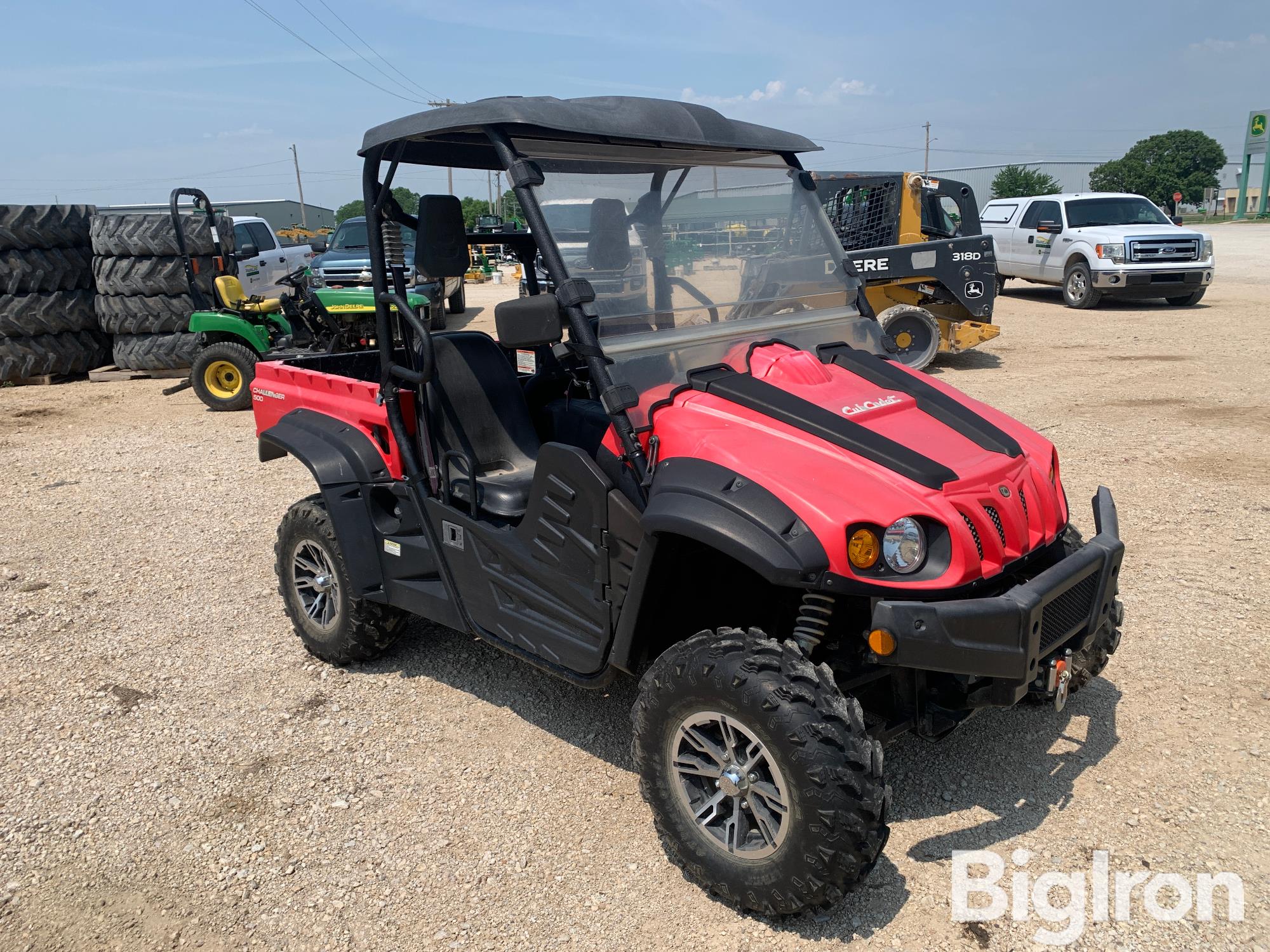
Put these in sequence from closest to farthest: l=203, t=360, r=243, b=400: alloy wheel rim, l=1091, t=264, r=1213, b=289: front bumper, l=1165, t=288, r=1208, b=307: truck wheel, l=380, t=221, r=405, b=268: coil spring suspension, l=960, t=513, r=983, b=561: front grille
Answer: l=960, t=513, r=983, b=561: front grille → l=380, t=221, r=405, b=268: coil spring suspension → l=203, t=360, r=243, b=400: alloy wheel rim → l=1091, t=264, r=1213, b=289: front bumper → l=1165, t=288, r=1208, b=307: truck wheel

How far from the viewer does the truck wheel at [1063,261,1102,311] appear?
15789 millimetres

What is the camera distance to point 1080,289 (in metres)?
16.1

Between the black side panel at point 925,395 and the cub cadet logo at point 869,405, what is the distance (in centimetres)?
11

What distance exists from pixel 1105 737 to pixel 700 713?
71.5 inches

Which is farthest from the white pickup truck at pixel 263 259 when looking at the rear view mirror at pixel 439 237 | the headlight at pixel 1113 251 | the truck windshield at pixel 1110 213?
the truck windshield at pixel 1110 213

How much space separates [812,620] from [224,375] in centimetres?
886

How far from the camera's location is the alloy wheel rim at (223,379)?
9883 millimetres

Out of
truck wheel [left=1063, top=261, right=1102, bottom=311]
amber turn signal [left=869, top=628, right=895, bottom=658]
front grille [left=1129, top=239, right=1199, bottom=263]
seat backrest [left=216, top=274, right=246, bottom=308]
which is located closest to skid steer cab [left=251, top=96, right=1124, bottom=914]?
amber turn signal [left=869, top=628, right=895, bottom=658]

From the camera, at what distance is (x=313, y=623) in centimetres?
437

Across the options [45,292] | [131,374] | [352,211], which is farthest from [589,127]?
[352,211]

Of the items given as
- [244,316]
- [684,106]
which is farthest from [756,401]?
[244,316]

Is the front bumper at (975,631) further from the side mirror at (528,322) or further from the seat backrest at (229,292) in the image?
the seat backrest at (229,292)

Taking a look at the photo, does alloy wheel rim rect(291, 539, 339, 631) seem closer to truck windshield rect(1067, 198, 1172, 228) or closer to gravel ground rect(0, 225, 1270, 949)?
gravel ground rect(0, 225, 1270, 949)

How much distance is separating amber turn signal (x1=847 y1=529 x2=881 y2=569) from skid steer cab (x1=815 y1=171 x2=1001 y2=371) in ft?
26.3
